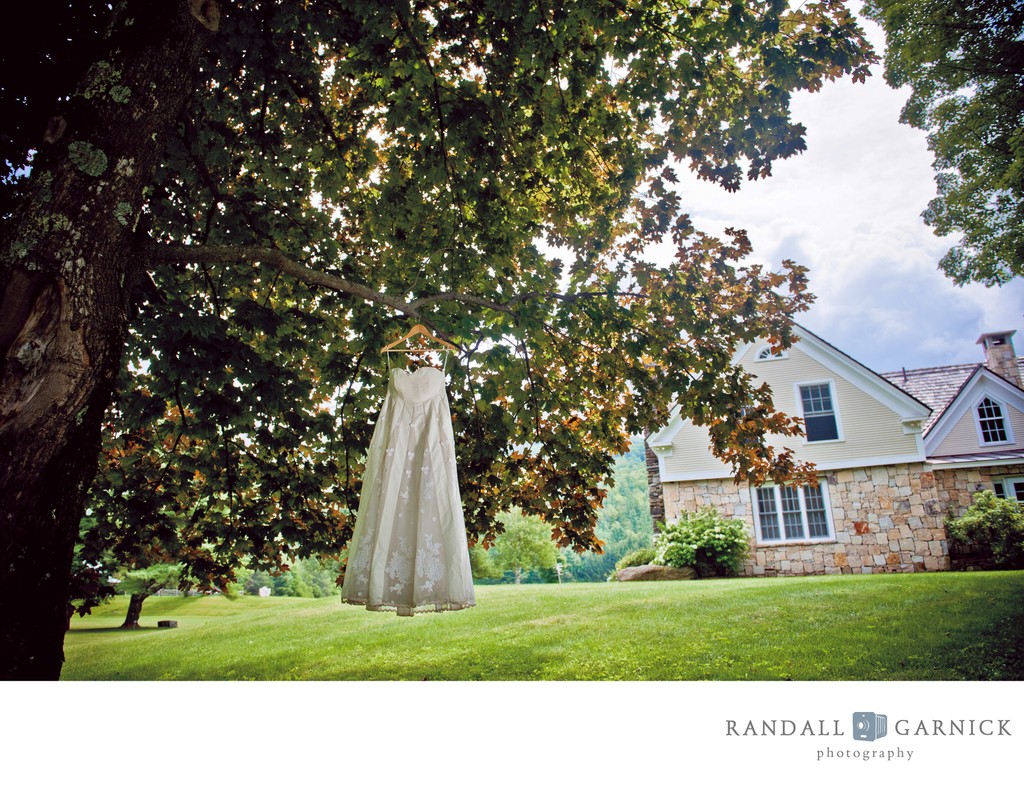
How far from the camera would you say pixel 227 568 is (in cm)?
311

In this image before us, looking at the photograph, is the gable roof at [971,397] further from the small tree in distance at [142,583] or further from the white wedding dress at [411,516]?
the small tree in distance at [142,583]

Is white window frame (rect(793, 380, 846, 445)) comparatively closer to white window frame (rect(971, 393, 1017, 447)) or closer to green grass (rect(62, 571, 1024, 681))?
white window frame (rect(971, 393, 1017, 447))

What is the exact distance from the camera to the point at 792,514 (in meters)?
3.67

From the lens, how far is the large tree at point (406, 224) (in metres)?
1.82

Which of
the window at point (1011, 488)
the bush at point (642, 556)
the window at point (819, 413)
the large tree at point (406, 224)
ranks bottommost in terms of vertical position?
the bush at point (642, 556)

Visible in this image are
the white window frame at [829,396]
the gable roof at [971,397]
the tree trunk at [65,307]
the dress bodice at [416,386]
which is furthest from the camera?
the white window frame at [829,396]

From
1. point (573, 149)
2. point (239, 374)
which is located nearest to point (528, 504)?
point (239, 374)

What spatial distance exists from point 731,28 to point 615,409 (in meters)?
1.81

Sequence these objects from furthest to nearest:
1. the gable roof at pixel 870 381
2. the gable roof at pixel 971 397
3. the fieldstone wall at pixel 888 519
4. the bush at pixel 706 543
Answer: the bush at pixel 706 543, the gable roof at pixel 870 381, the fieldstone wall at pixel 888 519, the gable roof at pixel 971 397

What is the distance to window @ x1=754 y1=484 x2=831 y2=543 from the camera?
10.5ft

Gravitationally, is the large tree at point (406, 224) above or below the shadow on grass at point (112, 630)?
above

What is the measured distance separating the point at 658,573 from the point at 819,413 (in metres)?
1.65

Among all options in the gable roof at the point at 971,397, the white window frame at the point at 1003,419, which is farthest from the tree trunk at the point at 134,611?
the white window frame at the point at 1003,419

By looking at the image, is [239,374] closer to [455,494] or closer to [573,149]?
[455,494]
